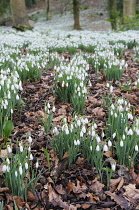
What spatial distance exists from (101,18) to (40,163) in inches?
1199

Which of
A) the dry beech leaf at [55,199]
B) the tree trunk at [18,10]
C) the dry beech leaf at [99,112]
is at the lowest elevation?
the dry beech leaf at [55,199]

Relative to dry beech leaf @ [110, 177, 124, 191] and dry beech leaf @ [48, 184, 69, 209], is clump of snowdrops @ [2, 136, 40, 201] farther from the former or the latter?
dry beech leaf @ [110, 177, 124, 191]

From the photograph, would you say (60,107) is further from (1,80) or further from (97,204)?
(97,204)

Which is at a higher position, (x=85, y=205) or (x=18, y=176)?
(x=18, y=176)

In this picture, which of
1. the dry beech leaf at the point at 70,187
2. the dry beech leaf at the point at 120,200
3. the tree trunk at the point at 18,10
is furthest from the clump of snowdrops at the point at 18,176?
the tree trunk at the point at 18,10

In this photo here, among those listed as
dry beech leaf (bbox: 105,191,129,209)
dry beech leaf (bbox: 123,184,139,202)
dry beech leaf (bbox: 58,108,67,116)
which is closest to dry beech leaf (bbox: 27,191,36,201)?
dry beech leaf (bbox: 105,191,129,209)

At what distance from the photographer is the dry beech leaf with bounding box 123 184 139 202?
1837 millimetres

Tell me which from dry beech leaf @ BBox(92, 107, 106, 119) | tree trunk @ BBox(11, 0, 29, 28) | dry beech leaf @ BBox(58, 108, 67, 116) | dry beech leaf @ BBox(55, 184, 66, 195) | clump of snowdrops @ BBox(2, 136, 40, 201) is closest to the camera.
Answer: clump of snowdrops @ BBox(2, 136, 40, 201)

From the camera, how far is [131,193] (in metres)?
1.88

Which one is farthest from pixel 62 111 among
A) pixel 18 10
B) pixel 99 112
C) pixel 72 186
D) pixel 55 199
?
pixel 18 10

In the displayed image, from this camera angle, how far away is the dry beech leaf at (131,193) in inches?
72.3

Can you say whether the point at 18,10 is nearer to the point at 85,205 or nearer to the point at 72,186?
the point at 72,186

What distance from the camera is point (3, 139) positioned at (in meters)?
2.53

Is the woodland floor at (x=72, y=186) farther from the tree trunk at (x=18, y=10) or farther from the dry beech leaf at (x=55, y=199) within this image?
the tree trunk at (x=18, y=10)
